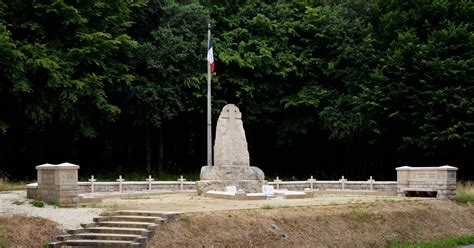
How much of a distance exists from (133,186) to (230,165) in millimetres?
5486

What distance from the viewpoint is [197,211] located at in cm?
1916

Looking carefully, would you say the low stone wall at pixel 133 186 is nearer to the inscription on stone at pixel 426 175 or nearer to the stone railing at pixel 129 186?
the stone railing at pixel 129 186

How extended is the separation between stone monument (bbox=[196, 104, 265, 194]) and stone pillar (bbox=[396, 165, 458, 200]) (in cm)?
634

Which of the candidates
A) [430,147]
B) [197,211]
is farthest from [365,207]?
[430,147]

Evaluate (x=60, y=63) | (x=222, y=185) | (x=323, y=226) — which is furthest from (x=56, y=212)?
(x=60, y=63)

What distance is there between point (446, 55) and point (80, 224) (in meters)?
24.2

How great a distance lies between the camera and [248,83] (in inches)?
1608

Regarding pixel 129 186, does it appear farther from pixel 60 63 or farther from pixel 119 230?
pixel 119 230

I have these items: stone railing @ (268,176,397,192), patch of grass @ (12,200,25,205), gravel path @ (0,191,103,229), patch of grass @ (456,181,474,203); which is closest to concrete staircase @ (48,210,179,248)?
gravel path @ (0,191,103,229)

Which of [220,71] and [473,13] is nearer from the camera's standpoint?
[473,13]

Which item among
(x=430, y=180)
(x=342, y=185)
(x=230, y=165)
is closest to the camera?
(x=230, y=165)

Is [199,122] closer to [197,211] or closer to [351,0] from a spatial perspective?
[351,0]

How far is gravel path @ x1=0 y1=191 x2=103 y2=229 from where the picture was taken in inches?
730

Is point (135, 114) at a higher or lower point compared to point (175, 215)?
higher
